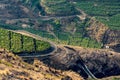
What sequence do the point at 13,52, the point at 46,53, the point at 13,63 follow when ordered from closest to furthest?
the point at 13,63 < the point at 13,52 < the point at 46,53

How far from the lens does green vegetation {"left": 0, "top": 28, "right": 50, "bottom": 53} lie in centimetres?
18850

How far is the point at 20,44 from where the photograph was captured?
193 metres

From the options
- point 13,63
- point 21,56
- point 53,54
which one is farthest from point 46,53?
point 13,63

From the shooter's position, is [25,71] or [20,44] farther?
[20,44]

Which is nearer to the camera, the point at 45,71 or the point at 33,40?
the point at 45,71

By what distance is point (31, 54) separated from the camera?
627 ft

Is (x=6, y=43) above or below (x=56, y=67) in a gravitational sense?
above

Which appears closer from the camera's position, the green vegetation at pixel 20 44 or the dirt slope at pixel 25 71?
the dirt slope at pixel 25 71

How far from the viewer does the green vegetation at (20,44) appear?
188m

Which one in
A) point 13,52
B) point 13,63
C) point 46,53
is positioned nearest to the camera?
point 13,63

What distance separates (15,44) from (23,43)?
16.2 ft

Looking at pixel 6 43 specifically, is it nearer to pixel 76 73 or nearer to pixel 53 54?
pixel 53 54

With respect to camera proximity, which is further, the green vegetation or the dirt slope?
the green vegetation

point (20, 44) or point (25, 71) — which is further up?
point (25, 71)
